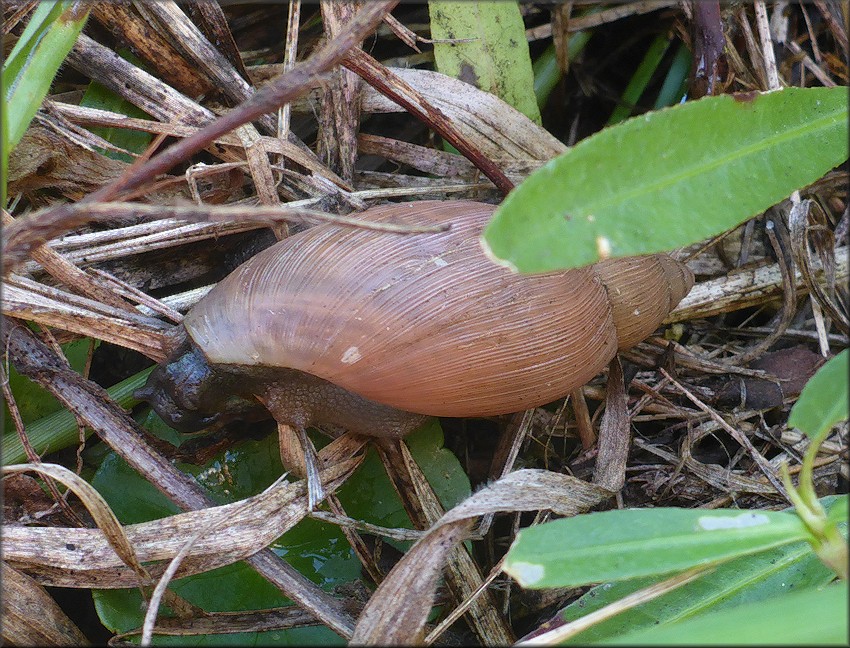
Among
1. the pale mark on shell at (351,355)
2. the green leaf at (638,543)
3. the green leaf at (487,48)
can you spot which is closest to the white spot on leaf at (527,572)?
the green leaf at (638,543)

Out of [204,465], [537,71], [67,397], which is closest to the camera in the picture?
[67,397]

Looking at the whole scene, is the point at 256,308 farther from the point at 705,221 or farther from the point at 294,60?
the point at 705,221

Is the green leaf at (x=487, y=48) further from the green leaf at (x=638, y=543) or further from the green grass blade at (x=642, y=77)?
the green leaf at (x=638, y=543)

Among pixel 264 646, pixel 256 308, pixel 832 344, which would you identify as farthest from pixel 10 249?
pixel 832 344

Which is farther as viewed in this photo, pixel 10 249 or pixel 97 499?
pixel 97 499

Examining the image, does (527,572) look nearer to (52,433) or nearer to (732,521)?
(732,521)

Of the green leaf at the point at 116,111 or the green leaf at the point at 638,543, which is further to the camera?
the green leaf at the point at 116,111
